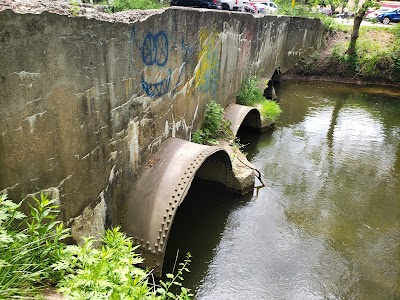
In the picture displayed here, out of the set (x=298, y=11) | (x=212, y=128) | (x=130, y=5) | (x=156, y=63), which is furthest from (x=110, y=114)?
(x=298, y=11)

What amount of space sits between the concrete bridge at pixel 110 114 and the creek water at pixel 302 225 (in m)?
0.83

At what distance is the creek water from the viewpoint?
430 centimetres

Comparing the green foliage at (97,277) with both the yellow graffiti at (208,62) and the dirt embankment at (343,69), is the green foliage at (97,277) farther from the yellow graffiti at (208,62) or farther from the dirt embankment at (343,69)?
the dirt embankment at (343,69)

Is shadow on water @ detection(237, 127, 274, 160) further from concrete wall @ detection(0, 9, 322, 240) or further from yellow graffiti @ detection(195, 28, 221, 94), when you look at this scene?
concrete wall @ detection(0, 9, 322, 240)

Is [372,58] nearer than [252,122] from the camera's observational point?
No

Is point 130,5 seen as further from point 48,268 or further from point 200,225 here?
point 48,268

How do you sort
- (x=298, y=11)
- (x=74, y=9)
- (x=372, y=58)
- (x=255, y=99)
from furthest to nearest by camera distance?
(x=298, y=11) → (x=372, y=58) → (x=255, y=99) → (x=74, y=9)

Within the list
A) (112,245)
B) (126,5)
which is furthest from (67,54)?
(126,5)

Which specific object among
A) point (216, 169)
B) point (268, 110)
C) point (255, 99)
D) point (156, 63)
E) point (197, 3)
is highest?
point (197, 3)

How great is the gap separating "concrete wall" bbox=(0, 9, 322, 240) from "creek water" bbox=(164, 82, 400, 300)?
1.40 m

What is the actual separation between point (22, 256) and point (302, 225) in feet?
14.0

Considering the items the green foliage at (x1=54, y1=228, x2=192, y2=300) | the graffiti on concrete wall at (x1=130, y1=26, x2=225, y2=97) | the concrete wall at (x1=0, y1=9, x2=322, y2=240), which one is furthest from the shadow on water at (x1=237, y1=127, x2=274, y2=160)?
the green foliage at (x1=54, y1=228, x2=192, y2=300)

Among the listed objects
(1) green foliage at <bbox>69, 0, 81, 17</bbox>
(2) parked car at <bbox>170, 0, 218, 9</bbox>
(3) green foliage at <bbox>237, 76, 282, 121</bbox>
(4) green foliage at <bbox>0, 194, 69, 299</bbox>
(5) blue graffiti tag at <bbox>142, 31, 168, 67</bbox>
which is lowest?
(3) green foliage at <bbox>237, 76, 282, 121</bbox>

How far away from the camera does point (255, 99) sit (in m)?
9.12
